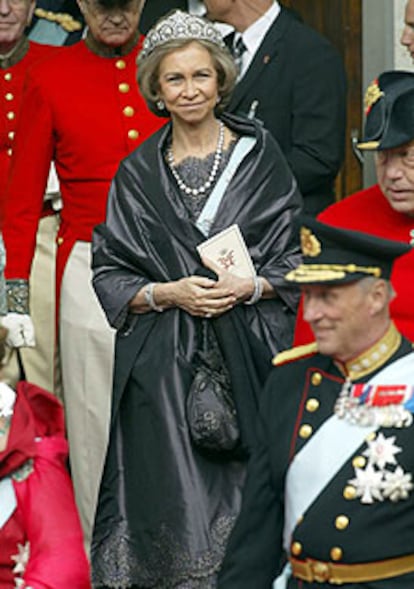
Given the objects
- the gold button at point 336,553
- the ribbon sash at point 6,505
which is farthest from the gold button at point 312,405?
the ribbon sash at point 6,505

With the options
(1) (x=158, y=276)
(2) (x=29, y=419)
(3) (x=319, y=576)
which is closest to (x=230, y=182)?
(1) (x=158, y=276)

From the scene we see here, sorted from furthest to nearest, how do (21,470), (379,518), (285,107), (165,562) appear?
(285,107) → (165,562) → (21,470) → (379,518)

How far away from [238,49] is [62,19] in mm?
1376

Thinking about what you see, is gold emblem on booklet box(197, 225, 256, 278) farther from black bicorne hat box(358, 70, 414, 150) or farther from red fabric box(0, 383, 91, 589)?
red fabric box(0, 383, 91, 589)

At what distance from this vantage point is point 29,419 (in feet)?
18.0

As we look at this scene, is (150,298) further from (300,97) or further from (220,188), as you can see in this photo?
(300,97)

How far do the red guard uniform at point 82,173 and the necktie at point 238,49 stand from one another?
→ 15.8 inches

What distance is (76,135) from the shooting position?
7.70 m

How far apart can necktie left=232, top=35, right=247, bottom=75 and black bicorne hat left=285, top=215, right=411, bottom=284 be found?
270 centimetres

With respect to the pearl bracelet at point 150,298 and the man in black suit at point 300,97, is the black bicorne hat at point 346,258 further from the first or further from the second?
the man in black suit at point 300,97

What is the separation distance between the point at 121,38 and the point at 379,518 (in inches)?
130

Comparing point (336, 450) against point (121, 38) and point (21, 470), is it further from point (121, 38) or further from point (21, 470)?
point (121, 38)

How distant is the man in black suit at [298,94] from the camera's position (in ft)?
24.0

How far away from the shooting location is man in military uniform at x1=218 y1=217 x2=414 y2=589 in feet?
16.0
